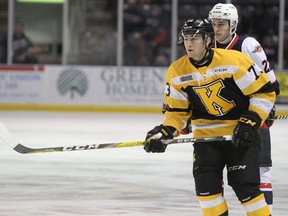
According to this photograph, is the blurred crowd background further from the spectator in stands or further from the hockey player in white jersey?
the hockey player in white jersey

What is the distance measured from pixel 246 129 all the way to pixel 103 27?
12.5 meters

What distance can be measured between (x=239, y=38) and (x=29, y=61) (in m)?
11.3

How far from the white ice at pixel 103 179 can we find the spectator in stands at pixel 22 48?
442 centimetres

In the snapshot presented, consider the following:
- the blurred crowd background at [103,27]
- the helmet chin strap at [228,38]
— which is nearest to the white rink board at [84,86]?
the blurred crowd background at [103,27]

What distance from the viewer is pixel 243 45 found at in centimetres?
548

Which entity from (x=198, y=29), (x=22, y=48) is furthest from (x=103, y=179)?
(x=22, y=48)

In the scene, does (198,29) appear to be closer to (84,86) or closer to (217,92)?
(217,92)

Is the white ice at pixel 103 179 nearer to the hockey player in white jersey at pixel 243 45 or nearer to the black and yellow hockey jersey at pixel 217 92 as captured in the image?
the hockey player in white jersey at pixel 243 45

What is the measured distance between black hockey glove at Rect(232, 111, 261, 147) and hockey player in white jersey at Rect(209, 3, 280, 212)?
34.9 inches

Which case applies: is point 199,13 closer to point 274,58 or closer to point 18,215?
point 274,58

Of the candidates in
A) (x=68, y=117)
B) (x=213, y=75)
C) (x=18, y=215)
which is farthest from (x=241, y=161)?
(x=68, y=117)

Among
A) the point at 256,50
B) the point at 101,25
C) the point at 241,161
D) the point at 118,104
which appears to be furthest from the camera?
A: the point at 101,25

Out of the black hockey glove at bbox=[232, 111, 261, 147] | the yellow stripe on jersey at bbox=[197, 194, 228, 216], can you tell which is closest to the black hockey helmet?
the black hockey glove at bbox=[232, 111, 261, 147]

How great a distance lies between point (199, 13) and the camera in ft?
54.4
